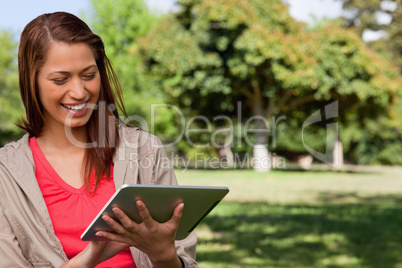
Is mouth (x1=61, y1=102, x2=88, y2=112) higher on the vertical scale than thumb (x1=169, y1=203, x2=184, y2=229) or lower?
higher

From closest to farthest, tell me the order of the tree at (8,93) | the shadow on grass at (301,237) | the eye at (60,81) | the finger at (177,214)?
the finger at (177,214), the eye at (60,81), the shadow on grass at (301,237), the tree at (8,93)

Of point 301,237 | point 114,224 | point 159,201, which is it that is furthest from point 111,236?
point 301,237

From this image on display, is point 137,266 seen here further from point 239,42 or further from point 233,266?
point 239,42

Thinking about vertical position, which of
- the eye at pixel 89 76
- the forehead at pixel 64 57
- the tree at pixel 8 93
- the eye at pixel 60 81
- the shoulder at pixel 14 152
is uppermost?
the tree at pixel 8 93

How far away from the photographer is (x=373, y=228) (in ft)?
24.0

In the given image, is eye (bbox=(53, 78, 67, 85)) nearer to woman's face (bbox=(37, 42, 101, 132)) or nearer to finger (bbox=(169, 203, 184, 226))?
woman's face (bbox=(37, 42, 101, 132))

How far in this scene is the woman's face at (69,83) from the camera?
68.2 inches

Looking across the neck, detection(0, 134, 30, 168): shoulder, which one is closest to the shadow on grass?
the neck

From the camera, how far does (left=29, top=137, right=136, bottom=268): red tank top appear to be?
1.72 meters

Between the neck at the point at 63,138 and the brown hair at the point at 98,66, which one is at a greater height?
the brown hair at the point at 98,66

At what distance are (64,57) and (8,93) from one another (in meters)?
25.9

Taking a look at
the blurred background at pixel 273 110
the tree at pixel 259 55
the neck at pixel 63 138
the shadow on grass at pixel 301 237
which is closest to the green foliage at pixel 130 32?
the blurred background at pixel 273 110

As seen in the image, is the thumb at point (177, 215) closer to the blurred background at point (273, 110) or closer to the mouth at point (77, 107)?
the mouth at point (77, 107)

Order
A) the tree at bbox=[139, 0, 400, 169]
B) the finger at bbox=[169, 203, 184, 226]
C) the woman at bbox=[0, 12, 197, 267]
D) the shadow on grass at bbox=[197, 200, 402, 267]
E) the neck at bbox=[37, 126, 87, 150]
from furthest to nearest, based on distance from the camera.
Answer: the tree at bbox=[139, 0, 400, 169] → the shadow on grass at bbox=[197, 200, 402, 267] → the neck at bbox=[37, 126, 87, 150] → the woman at bbox=[0, 12, 197, 267] → the finger at bbox=[169, 203, 184, 226]
